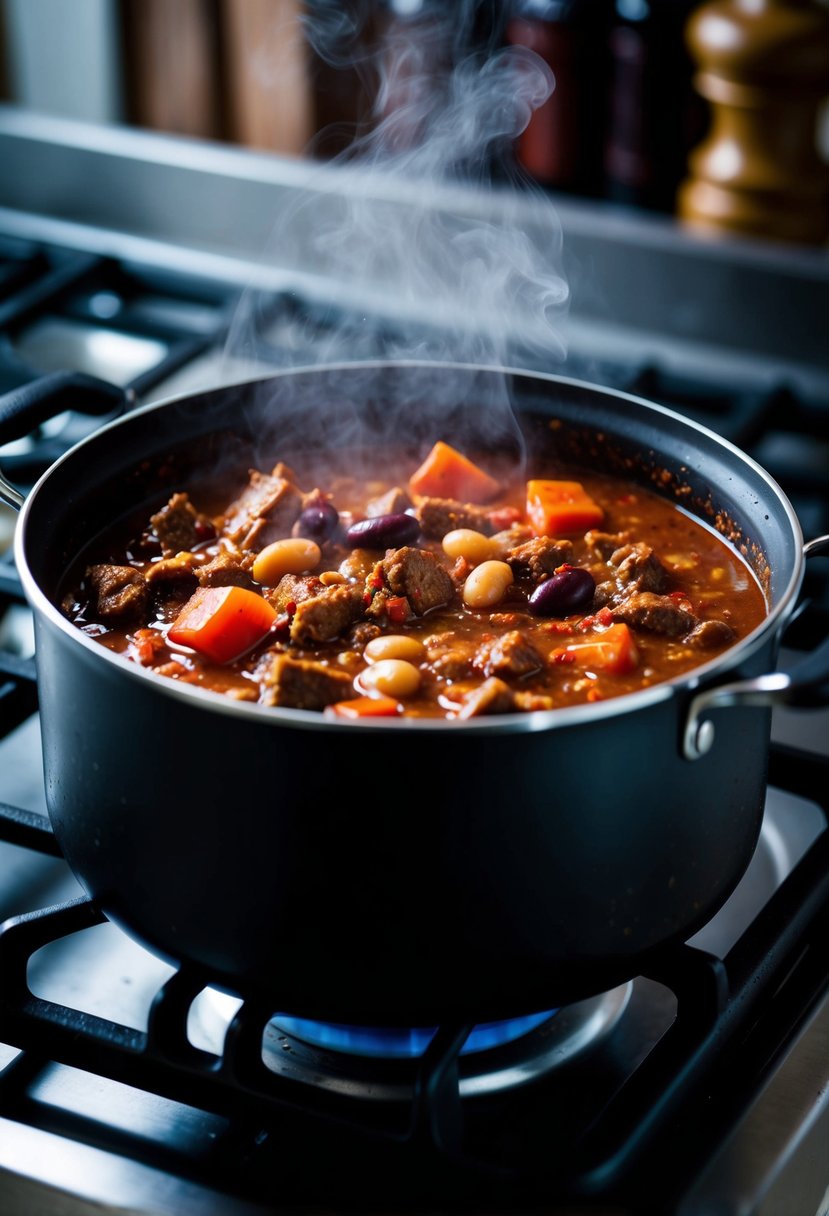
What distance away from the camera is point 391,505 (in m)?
1.86

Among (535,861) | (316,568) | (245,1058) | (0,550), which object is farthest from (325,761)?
(0,550)

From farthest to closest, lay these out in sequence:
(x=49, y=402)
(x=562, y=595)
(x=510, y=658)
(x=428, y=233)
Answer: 1. (x=428, y=233)
2. (x=49, y=402)
3. (x=562, y=595)
4. (x=510, y=658)

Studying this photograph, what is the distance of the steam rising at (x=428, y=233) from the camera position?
268 centimetres

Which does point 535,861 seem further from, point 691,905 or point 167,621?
point 167,621

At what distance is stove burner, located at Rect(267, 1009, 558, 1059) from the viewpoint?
4.85ft

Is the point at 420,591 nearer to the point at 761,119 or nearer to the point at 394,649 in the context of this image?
the point at 394,649

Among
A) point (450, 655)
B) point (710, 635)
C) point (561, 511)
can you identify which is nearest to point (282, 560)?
point (450, 655)

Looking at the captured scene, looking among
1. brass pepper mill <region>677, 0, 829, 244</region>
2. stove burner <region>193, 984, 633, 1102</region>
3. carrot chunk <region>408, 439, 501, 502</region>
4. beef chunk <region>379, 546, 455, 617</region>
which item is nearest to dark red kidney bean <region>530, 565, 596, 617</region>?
beef chunk <region>379, 546, 455, 617</region>

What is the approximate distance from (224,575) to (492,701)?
1.45 ft

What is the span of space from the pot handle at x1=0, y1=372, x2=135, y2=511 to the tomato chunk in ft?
2.11

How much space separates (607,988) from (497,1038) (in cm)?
19

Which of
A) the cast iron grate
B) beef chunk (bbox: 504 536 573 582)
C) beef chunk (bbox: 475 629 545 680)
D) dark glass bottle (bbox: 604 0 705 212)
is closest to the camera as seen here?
the cast iron grate

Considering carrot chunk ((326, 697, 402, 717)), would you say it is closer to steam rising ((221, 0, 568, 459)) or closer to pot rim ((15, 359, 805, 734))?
pot rim ((15, 359, 805, 734))

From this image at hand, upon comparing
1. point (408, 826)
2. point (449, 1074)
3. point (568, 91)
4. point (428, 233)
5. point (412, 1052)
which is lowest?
point (412, 1052)
